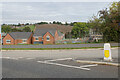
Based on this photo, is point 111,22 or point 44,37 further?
point 44,37

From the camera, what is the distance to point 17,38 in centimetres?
5381

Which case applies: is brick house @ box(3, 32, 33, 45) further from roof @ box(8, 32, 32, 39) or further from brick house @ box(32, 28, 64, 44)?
brick house @ box(32, 28, 64, 44)

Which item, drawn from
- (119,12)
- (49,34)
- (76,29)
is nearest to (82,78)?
(119,12)

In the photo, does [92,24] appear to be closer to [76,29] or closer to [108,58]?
[108,58]

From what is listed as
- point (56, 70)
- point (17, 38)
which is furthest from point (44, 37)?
point (56, 70)

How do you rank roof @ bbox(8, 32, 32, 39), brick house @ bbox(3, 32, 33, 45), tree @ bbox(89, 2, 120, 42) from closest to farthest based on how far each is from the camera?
tree @ bbox(89, 2, 120, 42)
brick house @ bbox(3, 32, 33, 45)
roof @ bbox(8, 32, 32, 39)

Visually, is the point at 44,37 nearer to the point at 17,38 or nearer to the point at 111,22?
the point at 17,38

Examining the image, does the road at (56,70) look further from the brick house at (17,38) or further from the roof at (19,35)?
the roof at (19,35)

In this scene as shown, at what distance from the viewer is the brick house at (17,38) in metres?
52.5

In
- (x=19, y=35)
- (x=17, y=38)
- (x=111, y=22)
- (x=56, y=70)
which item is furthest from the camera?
(x=19, y=35)

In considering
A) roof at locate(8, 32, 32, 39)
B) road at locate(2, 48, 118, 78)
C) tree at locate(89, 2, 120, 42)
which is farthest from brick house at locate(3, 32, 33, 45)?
road at locate(2, 48, 118, 78)

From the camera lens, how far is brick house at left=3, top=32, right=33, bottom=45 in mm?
52469

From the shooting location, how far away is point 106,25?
3161 centimetres

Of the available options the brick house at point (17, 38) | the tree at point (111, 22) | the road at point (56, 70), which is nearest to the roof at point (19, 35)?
the brick house at point (17, 38)
